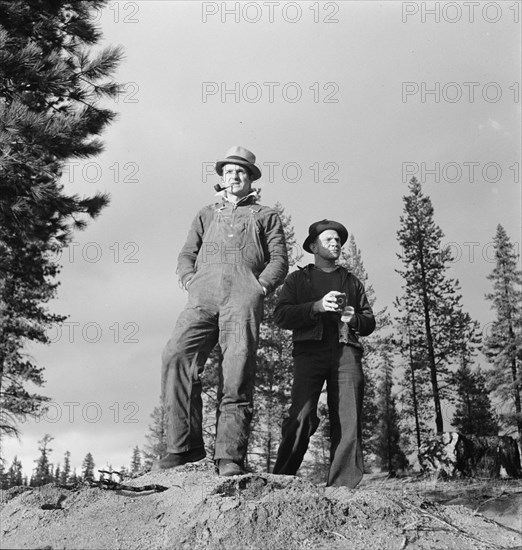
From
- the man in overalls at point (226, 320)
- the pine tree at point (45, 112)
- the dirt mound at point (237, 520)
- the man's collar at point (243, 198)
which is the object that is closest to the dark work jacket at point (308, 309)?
the man in overalls at point (226, 320)

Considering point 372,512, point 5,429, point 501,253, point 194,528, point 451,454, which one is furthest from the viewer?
point 501,253

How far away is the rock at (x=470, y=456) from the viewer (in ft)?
39.2

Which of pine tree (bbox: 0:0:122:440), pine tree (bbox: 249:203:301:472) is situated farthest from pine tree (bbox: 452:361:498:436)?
pine tree (bbox: 0:0:122:440)

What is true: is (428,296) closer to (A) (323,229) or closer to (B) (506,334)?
(B) (506,334)

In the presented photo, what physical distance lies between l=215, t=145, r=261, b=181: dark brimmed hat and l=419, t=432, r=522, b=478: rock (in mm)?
9302

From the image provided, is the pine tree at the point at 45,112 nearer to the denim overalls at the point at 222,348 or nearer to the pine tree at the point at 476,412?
the denim overalls at the point at 222,348

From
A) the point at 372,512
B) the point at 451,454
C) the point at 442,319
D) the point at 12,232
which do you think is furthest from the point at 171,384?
the point at 442,319

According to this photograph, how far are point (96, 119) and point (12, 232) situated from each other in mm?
2583

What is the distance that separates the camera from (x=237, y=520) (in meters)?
3.01

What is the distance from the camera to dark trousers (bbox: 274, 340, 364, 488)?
4375 millimetres

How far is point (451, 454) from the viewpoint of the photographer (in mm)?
12078

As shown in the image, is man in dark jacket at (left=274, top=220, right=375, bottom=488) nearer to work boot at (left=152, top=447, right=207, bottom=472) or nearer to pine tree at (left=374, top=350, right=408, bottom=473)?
work boot at (left=152, top=447, right=207, bottom=472)

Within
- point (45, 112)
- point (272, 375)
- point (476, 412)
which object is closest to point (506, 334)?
point (476, 412)

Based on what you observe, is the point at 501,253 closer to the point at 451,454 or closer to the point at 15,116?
the point at 451,454
